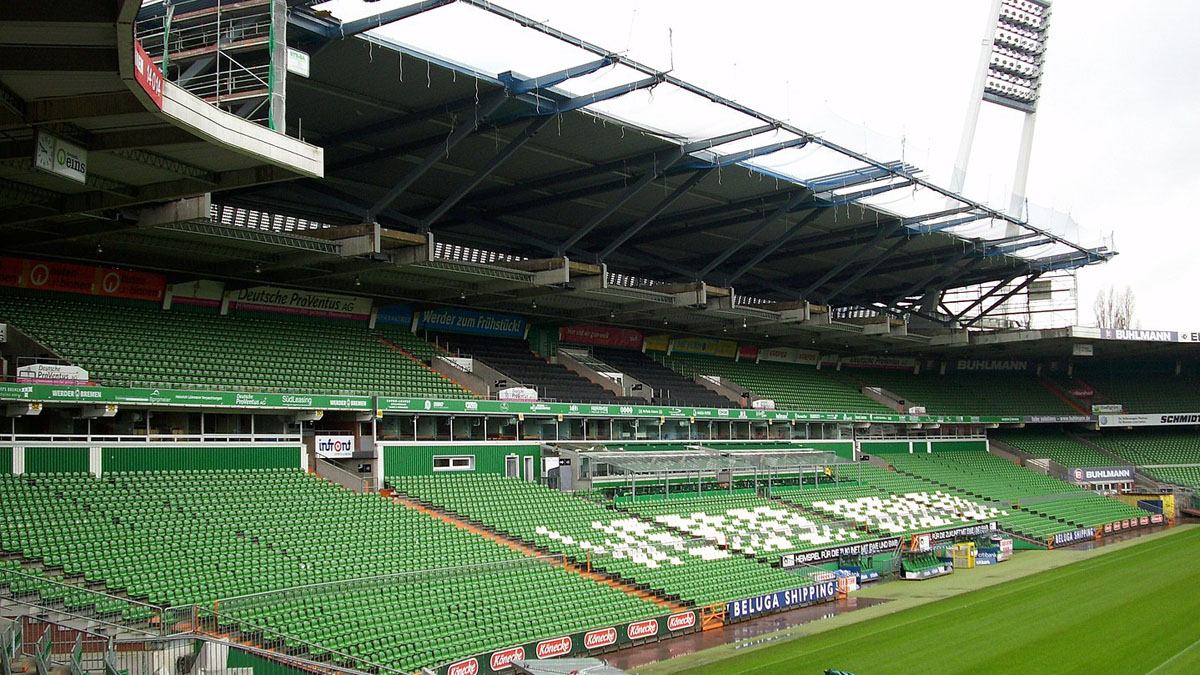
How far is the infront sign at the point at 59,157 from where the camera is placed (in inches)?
606

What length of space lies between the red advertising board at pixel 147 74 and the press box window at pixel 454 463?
851 inches

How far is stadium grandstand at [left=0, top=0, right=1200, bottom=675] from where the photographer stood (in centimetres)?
1850

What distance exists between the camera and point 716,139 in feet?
107

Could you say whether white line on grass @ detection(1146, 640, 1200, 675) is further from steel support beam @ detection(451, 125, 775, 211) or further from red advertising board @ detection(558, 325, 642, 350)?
red advertising board @ detection(558, 325, 642, 350)

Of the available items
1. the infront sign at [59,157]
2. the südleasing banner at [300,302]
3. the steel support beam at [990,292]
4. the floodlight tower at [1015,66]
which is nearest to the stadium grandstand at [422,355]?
the infront sign at [59,157]

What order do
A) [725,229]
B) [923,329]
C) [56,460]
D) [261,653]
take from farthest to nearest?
[923,329] < [725,229] < [56,460] < [261,653]

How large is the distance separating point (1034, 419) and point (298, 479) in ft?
167

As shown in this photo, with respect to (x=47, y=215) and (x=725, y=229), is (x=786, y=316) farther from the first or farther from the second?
(x=47, y=215)

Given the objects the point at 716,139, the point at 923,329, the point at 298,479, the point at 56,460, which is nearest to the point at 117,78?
the point at 56,460

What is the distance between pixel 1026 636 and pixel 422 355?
22589 millimetres

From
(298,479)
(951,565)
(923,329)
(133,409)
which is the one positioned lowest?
(951,565)

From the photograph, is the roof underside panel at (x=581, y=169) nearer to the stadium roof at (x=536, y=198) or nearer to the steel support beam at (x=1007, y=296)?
the stadium roof at (x=536, y=198)

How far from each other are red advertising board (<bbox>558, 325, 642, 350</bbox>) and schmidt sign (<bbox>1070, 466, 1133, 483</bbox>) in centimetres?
2829

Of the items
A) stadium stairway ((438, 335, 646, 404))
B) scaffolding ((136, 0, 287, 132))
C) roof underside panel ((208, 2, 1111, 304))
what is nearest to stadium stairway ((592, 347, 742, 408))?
stadium stairway ((438, 335, 646, 404))
